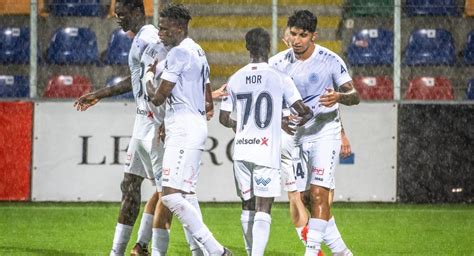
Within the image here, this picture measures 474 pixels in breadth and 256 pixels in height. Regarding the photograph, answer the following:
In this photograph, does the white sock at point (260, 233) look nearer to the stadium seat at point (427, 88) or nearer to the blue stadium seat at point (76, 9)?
the stadium seat at point (427, 88)

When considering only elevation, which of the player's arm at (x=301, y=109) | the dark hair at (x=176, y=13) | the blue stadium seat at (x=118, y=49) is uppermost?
the blue stadium seat at (x=118, y=49)

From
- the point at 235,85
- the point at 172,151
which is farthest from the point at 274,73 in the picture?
the point at 172,151

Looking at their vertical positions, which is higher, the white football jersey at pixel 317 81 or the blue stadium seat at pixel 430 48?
the blue stadium seat at pixel 430 48

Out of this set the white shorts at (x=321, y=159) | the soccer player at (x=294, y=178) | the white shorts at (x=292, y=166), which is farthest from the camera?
the soccer player at (x=294, y=178)

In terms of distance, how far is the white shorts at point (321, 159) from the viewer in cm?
836

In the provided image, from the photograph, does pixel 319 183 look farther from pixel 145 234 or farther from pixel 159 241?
pixel 145 234

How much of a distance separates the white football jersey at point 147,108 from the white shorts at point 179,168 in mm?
610

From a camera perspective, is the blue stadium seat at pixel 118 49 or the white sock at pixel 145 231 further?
the blue stadium seat at pixel 118 49

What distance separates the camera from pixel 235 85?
8094mm

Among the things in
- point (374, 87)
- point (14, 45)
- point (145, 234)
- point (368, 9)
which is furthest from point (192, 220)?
point (14, 45)

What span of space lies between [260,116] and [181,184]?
77 cm

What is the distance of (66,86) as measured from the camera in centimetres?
1498

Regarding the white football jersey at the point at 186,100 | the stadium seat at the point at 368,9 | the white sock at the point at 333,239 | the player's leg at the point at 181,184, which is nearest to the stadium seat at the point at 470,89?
the stadium seat at the point at 368,9

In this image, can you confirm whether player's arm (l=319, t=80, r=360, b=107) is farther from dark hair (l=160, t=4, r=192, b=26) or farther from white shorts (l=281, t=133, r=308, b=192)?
dark hair (l=160, t=4, r=192, b=26)
